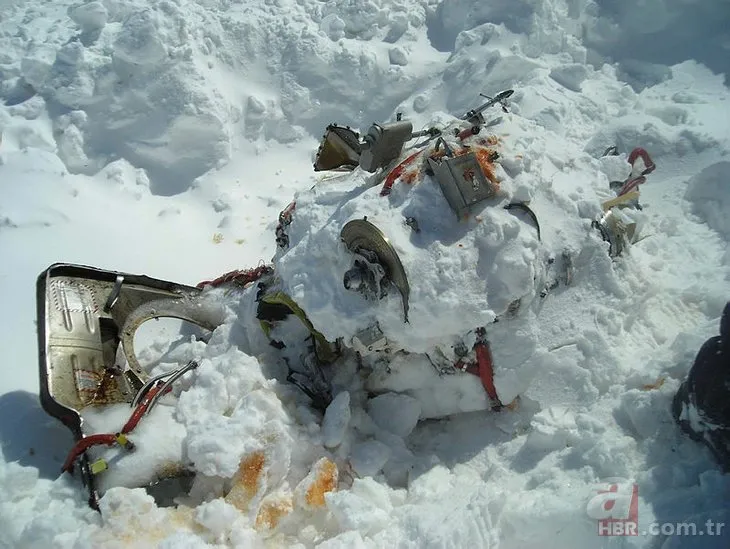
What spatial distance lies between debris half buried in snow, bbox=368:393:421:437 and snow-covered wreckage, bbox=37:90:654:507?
20mm

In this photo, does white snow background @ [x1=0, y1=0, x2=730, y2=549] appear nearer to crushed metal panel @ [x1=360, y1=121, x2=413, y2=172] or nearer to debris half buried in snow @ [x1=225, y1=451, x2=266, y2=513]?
debris half buried in snow @ [x1=225, y1=451, x2=266, y2=513]

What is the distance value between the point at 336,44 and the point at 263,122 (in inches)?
50.9

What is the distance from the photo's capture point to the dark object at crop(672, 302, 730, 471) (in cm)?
271

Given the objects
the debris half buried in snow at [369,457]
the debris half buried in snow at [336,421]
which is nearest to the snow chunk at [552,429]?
the debris half buried in snow at [369,457]

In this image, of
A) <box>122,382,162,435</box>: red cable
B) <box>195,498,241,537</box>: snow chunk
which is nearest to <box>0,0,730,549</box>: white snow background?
<box>195,498,241,537</box>: snow chunk

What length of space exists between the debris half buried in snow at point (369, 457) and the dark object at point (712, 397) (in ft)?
5.48

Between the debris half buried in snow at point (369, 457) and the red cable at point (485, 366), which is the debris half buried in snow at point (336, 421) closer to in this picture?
the debris half buried in snow at point (369, 457)

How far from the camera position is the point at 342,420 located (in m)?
3.34

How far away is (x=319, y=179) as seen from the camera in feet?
15.8

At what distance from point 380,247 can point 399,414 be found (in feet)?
3.71

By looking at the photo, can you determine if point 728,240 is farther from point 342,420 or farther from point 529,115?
point 342,420

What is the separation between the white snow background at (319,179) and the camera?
9.59 feet

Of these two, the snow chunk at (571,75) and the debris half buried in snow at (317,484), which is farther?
the snow chunk at (571,75)

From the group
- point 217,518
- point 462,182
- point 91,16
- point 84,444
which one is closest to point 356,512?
point 217,518
